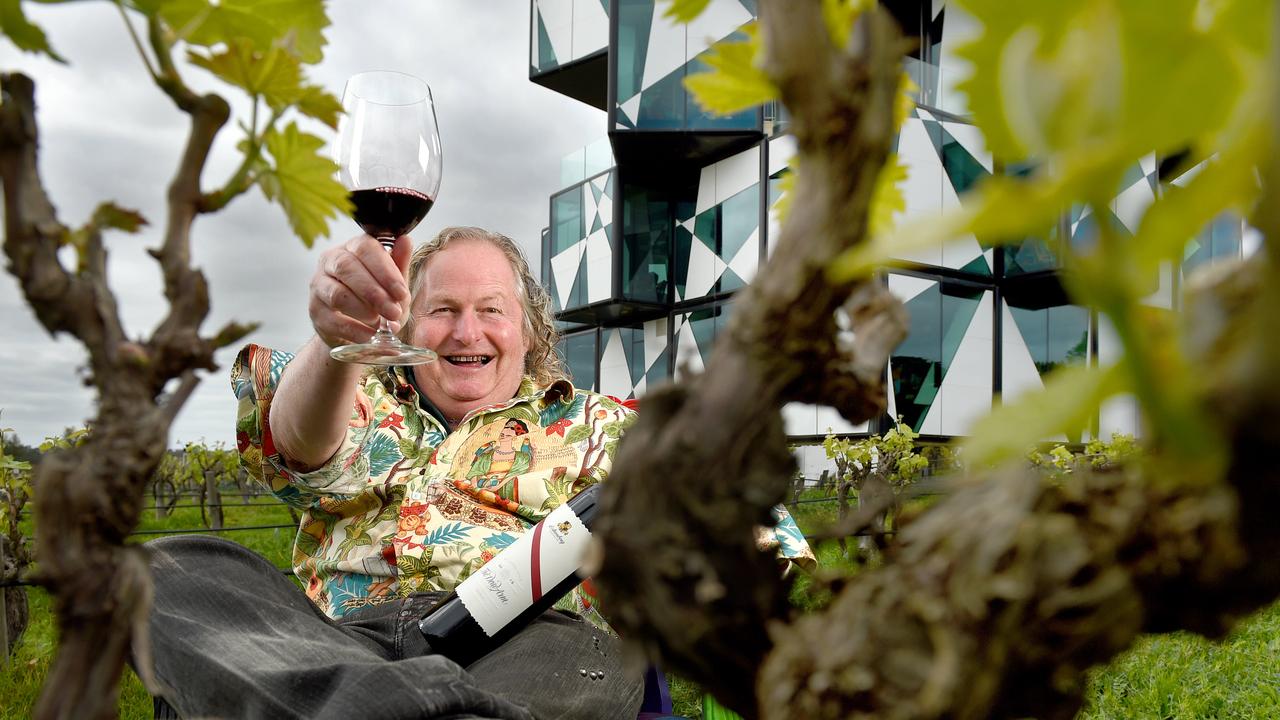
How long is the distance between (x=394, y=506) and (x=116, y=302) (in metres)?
1.60

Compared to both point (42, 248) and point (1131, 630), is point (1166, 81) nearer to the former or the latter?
point (1131, 630)

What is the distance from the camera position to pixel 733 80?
12.9 inches

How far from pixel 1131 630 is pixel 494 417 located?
1892 mm

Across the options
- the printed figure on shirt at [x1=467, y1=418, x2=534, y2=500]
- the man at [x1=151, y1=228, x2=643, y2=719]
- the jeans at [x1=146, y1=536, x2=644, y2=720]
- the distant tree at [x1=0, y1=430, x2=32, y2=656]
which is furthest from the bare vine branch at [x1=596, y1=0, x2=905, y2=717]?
the distant tree at [x1=0, y1=430, x2=32, y2=656]

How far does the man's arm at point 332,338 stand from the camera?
134 centimetres

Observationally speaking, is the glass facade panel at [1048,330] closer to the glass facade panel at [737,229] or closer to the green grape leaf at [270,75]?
the glass facade panel at [737,229]

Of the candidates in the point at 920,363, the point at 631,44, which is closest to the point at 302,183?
the point at 920,363

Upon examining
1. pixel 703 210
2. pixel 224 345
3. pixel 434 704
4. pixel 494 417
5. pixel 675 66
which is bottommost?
pixel 434 704

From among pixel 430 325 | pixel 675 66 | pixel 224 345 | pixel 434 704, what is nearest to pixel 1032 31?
pixel 224 345

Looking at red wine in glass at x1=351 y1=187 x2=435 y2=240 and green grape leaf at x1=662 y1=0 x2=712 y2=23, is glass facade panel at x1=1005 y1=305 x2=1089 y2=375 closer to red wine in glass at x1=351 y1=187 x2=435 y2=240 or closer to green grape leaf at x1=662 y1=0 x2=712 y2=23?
red wine in glass at x1=351 y1=187 x2=435 y2=240

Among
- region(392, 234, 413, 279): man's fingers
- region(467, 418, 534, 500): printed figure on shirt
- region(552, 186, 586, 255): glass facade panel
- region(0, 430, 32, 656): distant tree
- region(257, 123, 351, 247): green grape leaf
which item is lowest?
region(0, 430, 32, 656): distant tree

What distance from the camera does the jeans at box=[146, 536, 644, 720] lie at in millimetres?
899

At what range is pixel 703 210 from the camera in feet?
33.0

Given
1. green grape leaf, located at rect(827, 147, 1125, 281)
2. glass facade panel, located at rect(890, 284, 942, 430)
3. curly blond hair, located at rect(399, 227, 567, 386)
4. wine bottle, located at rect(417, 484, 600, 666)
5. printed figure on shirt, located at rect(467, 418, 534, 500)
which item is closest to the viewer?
green grape leaf, located at rect(827, 147, 1125, 281)
